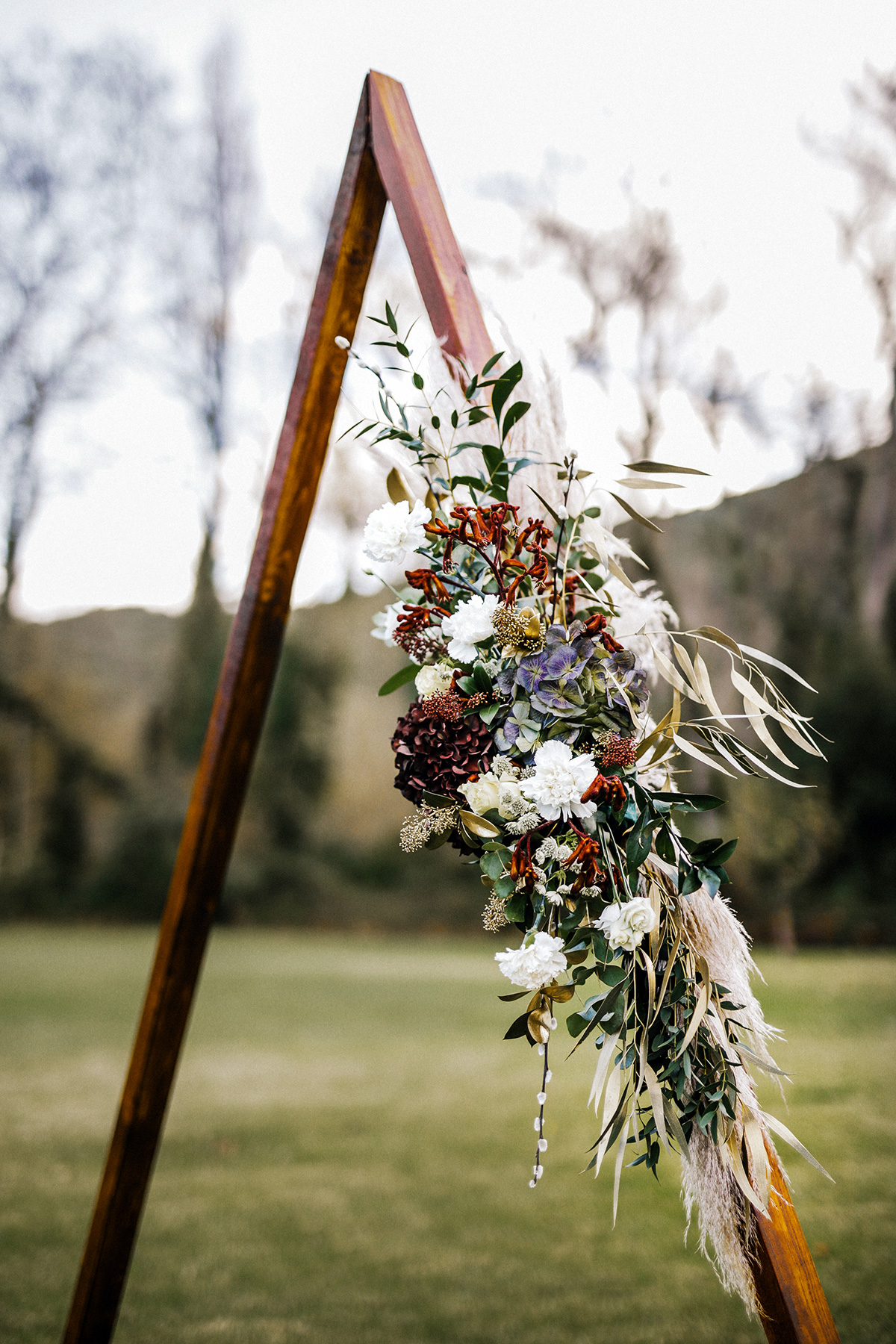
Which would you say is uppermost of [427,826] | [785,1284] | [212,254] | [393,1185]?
[212,254]

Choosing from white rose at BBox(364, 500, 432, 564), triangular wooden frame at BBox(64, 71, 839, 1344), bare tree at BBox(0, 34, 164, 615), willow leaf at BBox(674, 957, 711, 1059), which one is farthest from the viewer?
bare tree at BBox(0, 34, 164, 615)

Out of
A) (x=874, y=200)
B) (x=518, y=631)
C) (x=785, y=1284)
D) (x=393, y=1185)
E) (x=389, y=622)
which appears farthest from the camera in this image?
(x=874, y=200)

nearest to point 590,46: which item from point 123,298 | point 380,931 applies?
point 123,298

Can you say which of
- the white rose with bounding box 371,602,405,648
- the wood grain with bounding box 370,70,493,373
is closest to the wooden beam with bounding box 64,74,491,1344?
the wood grain with bounding box 370,70,493,373

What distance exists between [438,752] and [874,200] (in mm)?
7218

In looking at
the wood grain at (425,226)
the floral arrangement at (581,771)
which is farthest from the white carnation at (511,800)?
the wood grain at (425,226)

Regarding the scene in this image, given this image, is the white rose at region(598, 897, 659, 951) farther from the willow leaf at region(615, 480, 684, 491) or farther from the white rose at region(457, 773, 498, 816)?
the willow leaf at region(615, 480, 684, 491)

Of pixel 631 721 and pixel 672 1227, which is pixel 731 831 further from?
pixel 631 721

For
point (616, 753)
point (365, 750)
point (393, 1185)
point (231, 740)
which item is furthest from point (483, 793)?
point (365, 750)

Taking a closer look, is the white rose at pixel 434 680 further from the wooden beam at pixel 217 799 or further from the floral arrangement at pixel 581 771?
the wooden beam at pixel 217 799

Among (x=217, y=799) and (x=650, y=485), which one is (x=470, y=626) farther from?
(x=217, y=799)

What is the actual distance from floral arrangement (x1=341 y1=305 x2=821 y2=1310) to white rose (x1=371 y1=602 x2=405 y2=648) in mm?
12

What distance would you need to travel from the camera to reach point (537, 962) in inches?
37.0

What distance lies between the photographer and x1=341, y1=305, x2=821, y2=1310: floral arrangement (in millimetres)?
925
